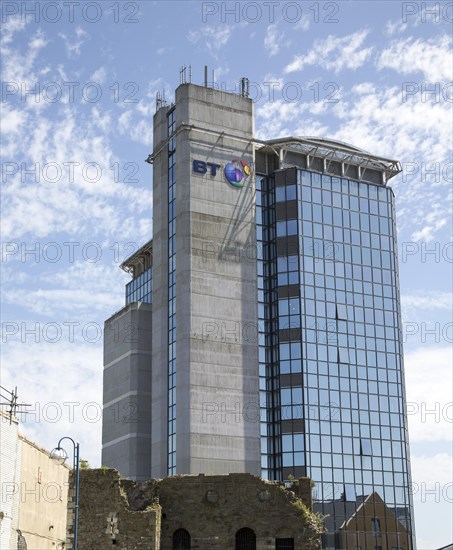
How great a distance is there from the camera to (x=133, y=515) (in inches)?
→ 1676

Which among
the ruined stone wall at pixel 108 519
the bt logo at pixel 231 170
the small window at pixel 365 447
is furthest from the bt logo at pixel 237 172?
the ruined stone wall at pixel 108 519

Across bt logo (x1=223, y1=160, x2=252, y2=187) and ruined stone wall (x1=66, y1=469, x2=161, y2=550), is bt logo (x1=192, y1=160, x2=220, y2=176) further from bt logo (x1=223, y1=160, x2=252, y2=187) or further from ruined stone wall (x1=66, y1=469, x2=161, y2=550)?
ruined stone wall (x1=66, y1=469, x2=161, y2=550)

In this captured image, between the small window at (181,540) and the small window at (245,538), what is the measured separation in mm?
2492

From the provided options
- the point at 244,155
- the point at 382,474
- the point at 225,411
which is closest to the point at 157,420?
the point at 225,411

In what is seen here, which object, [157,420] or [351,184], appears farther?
[351,184]

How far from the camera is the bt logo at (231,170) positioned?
7844 centimetres

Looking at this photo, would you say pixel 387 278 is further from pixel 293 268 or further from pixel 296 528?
pixel 296 528

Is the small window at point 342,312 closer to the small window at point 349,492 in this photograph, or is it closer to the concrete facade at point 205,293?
the concrete facade at point 205,293

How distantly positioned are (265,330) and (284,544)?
3550 centimetres

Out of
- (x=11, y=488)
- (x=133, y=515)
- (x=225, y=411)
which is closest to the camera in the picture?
(x=11, y=488)

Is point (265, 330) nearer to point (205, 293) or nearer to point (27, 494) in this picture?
point (205, 293)

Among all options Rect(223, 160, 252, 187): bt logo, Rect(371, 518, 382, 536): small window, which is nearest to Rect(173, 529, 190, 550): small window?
Rect(371, 518, 382, 536): small window

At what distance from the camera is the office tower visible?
244ft

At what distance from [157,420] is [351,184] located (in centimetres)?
2863
